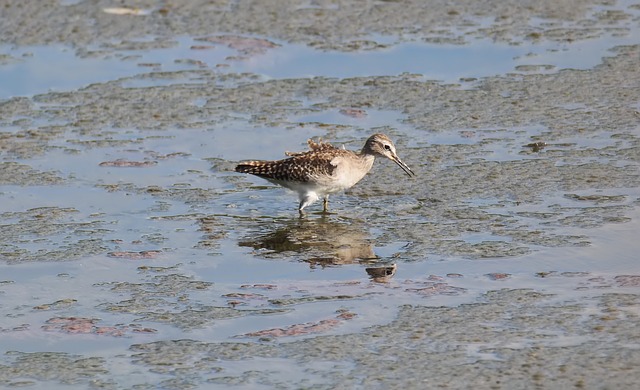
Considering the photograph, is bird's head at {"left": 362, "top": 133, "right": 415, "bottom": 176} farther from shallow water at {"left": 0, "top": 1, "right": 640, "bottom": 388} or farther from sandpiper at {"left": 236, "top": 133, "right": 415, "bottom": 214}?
shallow water at {"left": 0, "top": 1, "right": 640, "bottom": 388}

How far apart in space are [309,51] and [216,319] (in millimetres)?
5962

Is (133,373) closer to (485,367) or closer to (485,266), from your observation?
(485,367)

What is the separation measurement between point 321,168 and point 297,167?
20 cm

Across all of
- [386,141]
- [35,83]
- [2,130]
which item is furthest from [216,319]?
[35,83]

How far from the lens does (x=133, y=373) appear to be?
7.25 meters

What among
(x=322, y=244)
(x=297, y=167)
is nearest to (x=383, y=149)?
(x=297, y=167)

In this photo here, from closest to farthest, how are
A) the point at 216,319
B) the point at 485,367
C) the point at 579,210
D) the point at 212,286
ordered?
the point at 485,367
the point at 216,319
the point at 212,286
the point at 579,210

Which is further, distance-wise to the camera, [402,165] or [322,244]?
[402,165]

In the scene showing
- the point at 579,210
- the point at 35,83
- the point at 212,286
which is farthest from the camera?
the point at 35,83

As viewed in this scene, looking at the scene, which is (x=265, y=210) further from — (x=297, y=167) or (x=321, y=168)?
(x=321, y=168)

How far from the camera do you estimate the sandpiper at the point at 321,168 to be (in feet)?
33.5

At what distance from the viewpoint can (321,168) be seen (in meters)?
10.3

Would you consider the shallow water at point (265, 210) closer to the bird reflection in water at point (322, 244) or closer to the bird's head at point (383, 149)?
the bird reflection in water at point (322, 244)

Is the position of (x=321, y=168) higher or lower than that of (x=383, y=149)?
lower
